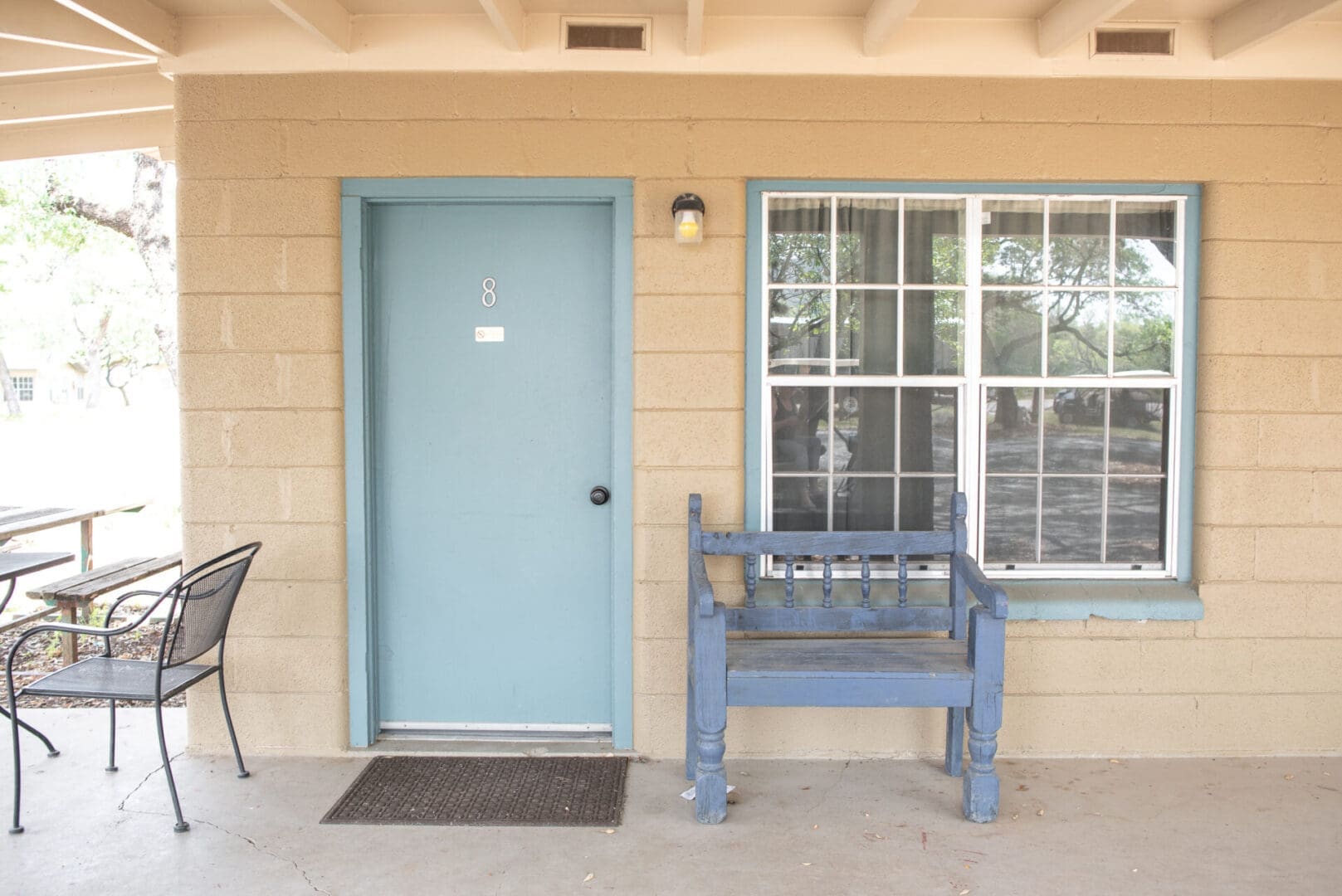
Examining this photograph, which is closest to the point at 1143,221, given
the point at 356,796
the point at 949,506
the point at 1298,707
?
the point at 949,506

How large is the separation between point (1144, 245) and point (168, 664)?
154 inches

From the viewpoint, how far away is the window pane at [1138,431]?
365cm

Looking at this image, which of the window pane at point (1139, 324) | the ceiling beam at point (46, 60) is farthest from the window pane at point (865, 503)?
the ceiling beam at point (46, 60)

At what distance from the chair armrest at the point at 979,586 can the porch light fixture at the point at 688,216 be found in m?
1.53

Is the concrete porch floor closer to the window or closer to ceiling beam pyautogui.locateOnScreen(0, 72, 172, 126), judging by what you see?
the window

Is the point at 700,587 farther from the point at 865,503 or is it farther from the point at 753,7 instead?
the point at 753,7

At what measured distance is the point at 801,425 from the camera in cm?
362

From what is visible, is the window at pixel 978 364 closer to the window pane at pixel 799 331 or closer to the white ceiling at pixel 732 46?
the window pane at pixel 799 331

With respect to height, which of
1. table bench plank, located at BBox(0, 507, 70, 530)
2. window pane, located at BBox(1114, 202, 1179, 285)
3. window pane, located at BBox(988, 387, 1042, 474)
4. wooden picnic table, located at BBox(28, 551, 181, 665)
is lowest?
wooden picnic table, located at BBox(28, 551, 181, 665)

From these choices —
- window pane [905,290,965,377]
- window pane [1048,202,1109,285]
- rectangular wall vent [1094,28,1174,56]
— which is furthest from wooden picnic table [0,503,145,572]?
rectangular wall vent [1094,28,1174,56]

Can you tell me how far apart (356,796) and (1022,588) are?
2617 mm

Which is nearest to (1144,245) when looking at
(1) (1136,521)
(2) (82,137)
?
(1) (1136,521)

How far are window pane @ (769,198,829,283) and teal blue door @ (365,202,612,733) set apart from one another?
0.66 m

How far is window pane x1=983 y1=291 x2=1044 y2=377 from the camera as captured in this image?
11.9 ft
